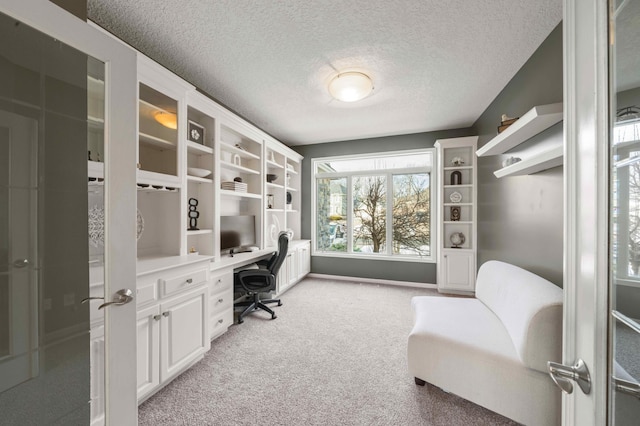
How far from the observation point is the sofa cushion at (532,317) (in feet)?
4.33

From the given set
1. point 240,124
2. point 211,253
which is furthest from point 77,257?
point 240,124

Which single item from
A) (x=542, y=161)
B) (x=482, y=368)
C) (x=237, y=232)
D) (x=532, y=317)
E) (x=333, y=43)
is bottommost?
(x=482, y=368)

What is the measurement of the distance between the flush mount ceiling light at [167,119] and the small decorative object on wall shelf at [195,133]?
0.71 ft

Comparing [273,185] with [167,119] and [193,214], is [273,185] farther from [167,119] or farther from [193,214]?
[167,119]

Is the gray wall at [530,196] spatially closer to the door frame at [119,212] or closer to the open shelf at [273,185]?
the door frame at [119,212]

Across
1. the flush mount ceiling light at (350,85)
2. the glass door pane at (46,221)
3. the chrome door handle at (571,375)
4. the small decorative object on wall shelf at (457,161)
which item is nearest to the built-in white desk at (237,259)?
the glass door pane at (46,221)

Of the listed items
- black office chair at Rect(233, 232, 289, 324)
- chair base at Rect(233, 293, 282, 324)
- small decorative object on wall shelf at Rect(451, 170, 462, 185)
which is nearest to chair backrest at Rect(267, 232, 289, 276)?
black office chair at Rect(233, 232, 289, 324)

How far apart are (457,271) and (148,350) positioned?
3977 millimetres

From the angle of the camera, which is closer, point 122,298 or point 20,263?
point 20,263

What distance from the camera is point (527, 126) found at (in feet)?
5.92

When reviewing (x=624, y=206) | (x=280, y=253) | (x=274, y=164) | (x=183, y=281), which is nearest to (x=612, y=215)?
(x=624, y=206)

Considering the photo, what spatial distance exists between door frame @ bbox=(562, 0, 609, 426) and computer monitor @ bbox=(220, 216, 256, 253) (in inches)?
114

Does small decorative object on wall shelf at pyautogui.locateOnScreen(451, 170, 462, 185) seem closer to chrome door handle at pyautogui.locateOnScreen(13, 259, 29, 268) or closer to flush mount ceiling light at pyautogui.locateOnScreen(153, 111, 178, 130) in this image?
flush mount ceiling light at pyautogui.locateOnScreen(153, 111, 178, 130)

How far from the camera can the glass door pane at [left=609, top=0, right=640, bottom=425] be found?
516 mm
